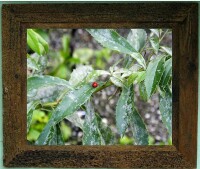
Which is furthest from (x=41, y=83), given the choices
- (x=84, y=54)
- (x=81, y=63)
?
(x=84, y=54)

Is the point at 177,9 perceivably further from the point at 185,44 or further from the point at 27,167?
the point at 27,167

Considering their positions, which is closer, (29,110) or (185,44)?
(185,44)

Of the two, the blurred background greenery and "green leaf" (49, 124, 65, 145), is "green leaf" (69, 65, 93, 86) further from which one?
the blurred background greenery

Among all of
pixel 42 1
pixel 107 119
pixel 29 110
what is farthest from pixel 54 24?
pixel 107 119

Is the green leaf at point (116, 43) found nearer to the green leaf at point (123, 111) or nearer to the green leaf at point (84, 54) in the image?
the green leaf at point (123, 111)

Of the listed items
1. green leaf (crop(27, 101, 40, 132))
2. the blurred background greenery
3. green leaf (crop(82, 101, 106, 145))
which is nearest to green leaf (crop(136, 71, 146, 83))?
green leaf (crop(82, 101, 106, 145))
